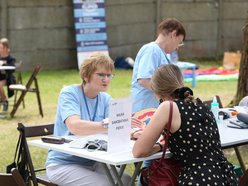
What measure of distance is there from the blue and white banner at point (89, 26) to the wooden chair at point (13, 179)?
1071 cm

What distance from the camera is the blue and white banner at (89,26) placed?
48.2ft

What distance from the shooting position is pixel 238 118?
5152 millimetres

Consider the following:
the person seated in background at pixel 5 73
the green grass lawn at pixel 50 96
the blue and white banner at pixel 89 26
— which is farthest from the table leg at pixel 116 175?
the blue and white banner at pixel 89 26

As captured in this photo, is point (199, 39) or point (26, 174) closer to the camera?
point (26, 174)

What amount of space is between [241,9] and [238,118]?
1256 centimetres

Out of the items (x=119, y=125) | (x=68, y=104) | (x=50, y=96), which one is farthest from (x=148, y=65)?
(x=50, y=96)

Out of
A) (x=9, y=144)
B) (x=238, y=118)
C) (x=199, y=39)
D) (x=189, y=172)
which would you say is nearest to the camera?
(x=189, y=172)

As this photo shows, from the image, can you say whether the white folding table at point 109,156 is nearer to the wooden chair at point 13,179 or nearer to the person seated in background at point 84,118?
the person seated in background at point 84,118

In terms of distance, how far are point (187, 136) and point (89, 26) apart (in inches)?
439

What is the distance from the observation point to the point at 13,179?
4.04 meters

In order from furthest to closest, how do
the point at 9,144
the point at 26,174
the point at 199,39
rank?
the point at 199,39 < the point at 9,144 < the point at 26,174

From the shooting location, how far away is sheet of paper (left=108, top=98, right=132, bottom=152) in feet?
13.5

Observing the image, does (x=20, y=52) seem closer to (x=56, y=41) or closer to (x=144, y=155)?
(x=56, y=41)

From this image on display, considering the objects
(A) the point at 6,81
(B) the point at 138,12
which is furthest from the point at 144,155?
(B) the point at 138,12
